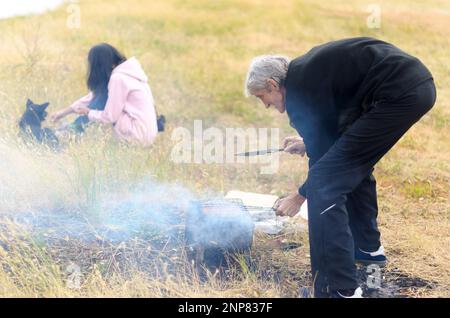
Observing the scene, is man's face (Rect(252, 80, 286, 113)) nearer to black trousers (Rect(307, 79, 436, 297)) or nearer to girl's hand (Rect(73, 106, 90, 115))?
black trousers (Rect(307, 79, 436, 297))

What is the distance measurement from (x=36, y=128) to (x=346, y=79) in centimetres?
371

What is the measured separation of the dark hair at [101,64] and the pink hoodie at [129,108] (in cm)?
10

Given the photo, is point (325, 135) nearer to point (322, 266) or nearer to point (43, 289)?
point (322, 266)

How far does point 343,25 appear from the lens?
Answer: 12.7m

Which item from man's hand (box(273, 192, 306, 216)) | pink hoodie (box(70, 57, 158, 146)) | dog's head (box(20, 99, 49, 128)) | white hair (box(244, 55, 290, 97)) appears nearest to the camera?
white hair (box(244, 55, 290, 97))

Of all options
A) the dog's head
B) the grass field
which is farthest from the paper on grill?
the dog's head

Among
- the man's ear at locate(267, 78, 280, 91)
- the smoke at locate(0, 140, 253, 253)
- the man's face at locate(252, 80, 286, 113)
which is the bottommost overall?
the smoke at locate(0, 140, 253, 253)

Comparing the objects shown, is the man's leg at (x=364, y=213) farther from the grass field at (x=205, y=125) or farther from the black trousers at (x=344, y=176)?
the black trousers at (x=344, y=176)

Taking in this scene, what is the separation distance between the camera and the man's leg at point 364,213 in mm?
3881

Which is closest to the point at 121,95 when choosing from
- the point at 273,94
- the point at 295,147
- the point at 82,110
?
the point at 82,110

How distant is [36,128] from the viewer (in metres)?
5.93

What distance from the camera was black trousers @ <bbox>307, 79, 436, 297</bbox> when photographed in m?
3.23

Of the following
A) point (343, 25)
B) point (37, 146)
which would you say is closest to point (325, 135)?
point (37, 146)

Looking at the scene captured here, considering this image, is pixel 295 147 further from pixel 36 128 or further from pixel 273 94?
pixel 36 128
